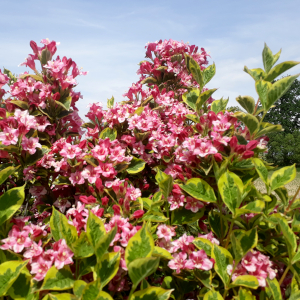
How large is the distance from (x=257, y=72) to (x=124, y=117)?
89 centimetres

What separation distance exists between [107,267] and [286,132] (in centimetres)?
4341

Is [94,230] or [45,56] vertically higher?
[45,56]

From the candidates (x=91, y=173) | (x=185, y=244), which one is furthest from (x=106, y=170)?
(x=185, y=244)

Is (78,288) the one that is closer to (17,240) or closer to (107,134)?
(17,240)

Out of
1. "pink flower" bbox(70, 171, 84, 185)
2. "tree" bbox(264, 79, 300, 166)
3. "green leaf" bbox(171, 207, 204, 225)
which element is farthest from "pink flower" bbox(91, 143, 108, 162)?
"tree" bbox(264, 79, 300, 166)

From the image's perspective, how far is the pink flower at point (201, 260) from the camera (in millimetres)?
1299

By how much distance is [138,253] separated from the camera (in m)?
1.09

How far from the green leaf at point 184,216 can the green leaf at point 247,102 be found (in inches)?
24.3

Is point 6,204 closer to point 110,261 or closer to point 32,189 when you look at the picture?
point 32,189

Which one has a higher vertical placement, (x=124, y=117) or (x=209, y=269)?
(x=124, y=117)

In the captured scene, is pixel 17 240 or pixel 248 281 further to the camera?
pixel 17 240

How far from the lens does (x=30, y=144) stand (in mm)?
1655

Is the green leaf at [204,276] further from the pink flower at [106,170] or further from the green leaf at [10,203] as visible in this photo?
the green leaf at [10,203]

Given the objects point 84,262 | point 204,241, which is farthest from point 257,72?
point 84,262
